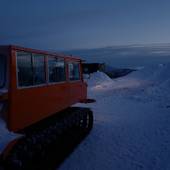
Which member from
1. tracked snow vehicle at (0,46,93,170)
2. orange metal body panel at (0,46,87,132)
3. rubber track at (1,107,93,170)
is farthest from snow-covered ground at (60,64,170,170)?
orange metal body panel at (0,46,87,132)

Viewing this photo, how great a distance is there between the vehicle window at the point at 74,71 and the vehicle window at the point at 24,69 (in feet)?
9.29

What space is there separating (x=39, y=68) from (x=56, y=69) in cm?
117

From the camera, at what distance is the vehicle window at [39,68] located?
20.8 ft

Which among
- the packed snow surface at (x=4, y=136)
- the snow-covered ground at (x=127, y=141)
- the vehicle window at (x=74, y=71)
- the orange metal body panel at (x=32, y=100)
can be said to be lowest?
the snow-covered ground at (x=127, y=141)

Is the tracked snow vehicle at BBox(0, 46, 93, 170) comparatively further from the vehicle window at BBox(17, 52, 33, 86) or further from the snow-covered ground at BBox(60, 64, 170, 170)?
the snow-covered ground at BBox(60, 64, 170, 170)

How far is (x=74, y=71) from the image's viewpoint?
30.7ft

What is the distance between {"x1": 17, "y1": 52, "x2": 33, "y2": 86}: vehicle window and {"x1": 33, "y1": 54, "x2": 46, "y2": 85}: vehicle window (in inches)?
7.8

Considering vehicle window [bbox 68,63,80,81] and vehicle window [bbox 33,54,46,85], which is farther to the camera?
vehicle window [bbox 68,63,80,81]

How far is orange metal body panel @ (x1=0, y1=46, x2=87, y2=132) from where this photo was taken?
17.3 ft

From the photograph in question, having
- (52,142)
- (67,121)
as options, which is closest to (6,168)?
(52,142)

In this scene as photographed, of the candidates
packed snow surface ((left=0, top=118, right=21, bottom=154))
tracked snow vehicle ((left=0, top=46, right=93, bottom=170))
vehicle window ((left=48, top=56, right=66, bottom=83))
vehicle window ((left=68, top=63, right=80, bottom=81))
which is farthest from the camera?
vehicle window ((left=68, top=63, right=80, bottom=81))

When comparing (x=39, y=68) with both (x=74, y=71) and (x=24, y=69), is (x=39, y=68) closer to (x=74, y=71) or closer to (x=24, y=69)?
(x=24, y=69)

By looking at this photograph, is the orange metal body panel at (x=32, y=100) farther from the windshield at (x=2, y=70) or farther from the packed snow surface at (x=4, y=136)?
the windshield at (x=2, y=70)

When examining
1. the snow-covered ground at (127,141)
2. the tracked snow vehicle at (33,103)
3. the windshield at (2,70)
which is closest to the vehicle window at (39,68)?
the tracked snow vehicle at (33,103)
